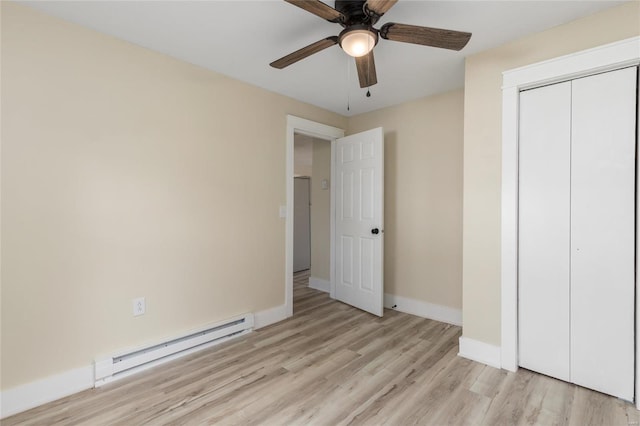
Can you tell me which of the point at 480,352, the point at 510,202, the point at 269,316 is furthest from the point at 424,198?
the point at 269,316

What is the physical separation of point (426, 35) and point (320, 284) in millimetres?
3387

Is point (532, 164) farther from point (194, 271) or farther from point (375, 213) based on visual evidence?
point (194, 271)

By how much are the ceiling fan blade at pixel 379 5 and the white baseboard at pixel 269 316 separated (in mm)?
2618

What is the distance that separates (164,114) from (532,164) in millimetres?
2737

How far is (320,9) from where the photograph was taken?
4.76 feet

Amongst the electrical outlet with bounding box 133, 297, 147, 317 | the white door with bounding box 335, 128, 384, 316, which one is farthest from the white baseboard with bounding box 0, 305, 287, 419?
the white door with bounding box 335, 128, 384, 316

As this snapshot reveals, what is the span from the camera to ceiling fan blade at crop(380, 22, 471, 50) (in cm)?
156

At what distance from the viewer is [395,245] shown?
356cm

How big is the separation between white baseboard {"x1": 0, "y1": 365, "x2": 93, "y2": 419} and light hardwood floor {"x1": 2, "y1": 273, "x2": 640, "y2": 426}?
0.16ft

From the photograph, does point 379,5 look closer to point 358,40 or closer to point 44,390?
point 358,40

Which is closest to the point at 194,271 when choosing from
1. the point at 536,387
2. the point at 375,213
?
the point at 375,213

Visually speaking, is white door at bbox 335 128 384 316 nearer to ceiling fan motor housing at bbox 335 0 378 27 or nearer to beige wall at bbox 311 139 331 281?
beige wall at bbox 311 139 331 281

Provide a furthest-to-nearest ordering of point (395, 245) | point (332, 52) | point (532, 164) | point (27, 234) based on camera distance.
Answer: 1. point (395, 245)
2. point (332, 52)
3. point (532, 164)
4. point (27, 234)

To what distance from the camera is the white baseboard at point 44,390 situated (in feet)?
5.64
